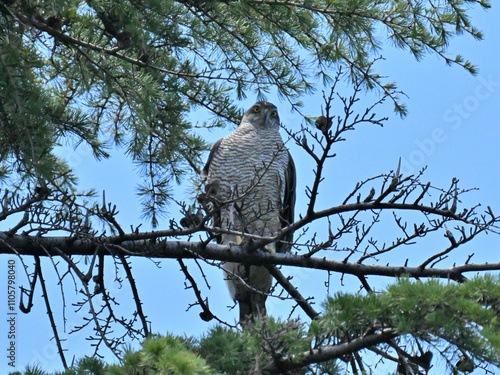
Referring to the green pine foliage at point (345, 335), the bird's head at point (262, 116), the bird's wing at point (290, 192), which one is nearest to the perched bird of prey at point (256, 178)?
the bird's wing at point (290, 192)

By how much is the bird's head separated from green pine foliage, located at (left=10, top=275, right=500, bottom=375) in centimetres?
380

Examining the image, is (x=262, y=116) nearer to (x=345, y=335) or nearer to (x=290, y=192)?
(x=290, y=192)

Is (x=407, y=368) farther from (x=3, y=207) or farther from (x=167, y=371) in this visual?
(x=3, y=207)

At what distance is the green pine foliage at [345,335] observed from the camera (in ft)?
7.73

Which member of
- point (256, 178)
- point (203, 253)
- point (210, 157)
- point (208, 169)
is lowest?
→ point (203, 253)

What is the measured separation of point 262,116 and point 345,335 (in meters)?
4.06

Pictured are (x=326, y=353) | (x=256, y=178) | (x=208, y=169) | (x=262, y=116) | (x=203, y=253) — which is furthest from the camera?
(x=262, y=116)

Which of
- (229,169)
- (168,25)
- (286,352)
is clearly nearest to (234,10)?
(168,25)

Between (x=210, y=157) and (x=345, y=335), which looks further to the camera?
(x=210, y=157)

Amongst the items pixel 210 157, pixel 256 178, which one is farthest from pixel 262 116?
pixel 256 178

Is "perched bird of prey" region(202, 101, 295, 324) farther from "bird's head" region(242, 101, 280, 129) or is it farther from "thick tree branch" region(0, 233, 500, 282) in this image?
"thick tree branch" region(0, 233, 500, 282)

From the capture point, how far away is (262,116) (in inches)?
256

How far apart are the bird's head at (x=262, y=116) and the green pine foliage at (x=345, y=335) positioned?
3799 mm

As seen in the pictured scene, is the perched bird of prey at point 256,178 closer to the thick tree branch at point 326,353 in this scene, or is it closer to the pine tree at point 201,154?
the pine tree at point 201,154
